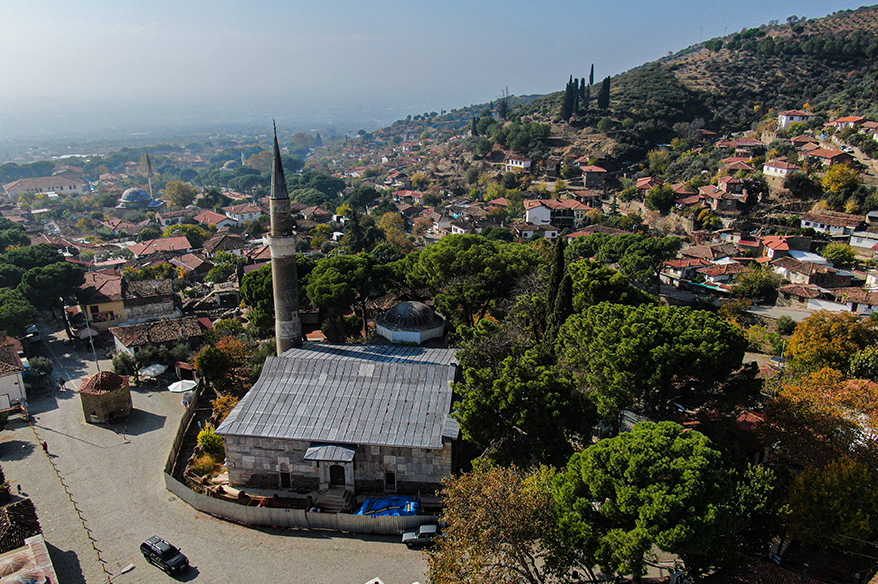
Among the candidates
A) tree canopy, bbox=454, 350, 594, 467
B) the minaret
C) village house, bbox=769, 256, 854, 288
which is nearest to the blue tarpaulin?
tree canopy, bbox=454, 350, 594, 467

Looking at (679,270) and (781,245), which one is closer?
(781,245)

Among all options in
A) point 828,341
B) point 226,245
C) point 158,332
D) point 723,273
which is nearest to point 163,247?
point 226,245

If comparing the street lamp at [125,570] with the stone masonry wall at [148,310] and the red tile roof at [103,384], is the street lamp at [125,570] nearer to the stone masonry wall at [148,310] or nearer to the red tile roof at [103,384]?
the red tile roof at [103,384]

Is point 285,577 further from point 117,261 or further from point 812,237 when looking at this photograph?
point 117,261

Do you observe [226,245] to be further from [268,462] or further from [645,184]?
[645,184]

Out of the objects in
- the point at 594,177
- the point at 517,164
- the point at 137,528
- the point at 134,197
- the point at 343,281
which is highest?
the point at 517,164

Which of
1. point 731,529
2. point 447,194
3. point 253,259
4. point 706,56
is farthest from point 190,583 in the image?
point 706,56

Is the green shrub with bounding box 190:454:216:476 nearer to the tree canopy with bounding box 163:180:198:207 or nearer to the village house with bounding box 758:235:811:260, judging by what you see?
the village house with bounding box 758:235:811:260
